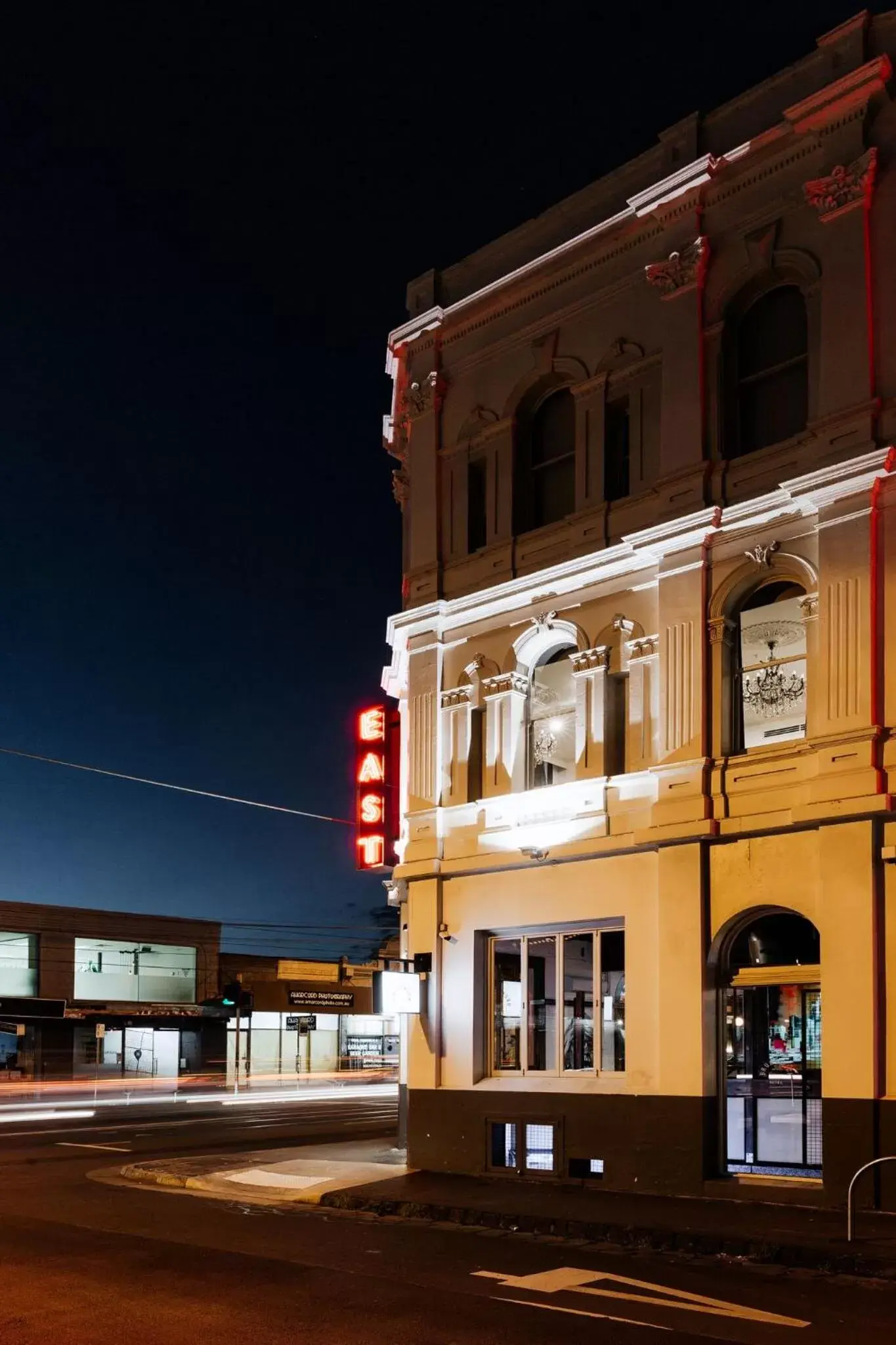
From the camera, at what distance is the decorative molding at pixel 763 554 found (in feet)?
54.4

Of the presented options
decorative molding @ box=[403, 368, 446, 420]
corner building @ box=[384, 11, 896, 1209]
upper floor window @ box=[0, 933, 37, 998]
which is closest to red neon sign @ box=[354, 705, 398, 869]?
corner building @ box=[384, 11, 896, 1209]

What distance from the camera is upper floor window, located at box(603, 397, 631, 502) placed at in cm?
1898

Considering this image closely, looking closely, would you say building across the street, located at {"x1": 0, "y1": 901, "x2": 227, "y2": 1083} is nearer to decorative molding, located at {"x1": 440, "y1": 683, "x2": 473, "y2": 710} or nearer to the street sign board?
the street sign board

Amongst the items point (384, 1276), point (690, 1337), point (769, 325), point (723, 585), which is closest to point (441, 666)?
point (723, 585)

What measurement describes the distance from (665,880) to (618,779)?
152 centimetres

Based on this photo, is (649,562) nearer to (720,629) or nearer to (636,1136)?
(720,629)

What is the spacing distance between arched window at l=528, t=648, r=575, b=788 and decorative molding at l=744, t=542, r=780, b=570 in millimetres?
3309

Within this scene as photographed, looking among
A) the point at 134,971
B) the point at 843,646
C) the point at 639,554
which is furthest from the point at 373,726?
the point at 134,971

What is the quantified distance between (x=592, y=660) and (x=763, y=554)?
2851 mm

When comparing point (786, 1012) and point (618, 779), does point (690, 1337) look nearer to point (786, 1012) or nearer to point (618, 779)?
point (786, 1012)

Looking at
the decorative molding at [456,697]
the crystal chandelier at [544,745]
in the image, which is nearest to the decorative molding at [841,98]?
the crystal chandelier at [544,745]

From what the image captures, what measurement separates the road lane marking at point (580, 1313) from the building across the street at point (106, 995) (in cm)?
4696

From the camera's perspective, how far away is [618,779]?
1786 cm

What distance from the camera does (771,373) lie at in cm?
1756
